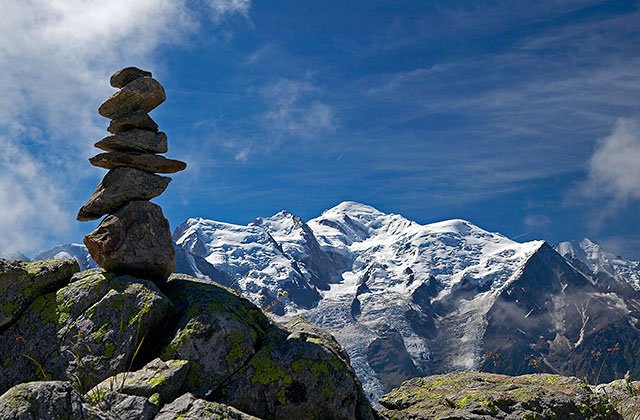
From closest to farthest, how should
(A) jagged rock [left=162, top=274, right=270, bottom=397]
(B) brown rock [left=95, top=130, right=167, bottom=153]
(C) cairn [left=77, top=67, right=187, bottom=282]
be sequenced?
(A) jagged rock [left=162, top=274, right=270, bottom=397] → (C) cairn [left=77, top=67, right=187, bottom=282] → (B) brown rock [left=95, top=130, right=167, bottom=153]

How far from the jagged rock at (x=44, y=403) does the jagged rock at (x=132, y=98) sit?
52.6ft

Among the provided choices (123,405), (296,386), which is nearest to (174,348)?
(296,386)

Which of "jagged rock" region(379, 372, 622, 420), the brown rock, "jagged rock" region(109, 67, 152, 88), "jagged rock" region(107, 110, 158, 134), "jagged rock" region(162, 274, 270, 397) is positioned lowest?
"jagged rock" region(379, 372, 622, 420)

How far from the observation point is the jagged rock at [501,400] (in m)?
17.4

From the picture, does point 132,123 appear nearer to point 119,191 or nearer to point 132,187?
point 132,187

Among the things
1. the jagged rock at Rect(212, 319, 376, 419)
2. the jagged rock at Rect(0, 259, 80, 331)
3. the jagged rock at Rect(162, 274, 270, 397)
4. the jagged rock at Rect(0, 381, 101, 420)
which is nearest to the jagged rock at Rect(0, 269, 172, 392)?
the jagged rock at Rect(0, 259, 80, 331)

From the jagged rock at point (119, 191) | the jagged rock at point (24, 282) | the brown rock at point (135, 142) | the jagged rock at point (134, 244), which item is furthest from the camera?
the brown rock at point (135, 142)

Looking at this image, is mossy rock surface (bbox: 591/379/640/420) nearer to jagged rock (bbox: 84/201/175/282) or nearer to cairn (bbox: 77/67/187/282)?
jagged rock (bbox: 84/201/175/282)

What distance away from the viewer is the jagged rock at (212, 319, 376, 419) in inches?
662

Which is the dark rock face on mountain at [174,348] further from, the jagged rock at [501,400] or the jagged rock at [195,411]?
the jagged rock at [195,411]

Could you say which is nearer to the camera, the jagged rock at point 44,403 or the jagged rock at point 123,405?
the jagged rock at point 44,403

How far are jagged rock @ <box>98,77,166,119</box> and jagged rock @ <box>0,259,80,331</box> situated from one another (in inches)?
261

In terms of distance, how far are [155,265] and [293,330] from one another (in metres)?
5.77

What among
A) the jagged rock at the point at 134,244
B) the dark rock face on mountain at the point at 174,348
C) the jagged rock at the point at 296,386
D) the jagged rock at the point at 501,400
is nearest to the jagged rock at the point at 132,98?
the jagged rock at the point at 134,244
